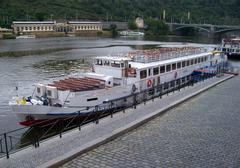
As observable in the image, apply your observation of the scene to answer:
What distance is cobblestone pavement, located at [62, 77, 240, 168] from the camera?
12539mm

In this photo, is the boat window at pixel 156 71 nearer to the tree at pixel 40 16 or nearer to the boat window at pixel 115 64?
the boat window at pixel 115 64

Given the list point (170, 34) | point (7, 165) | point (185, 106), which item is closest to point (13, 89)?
point (185, 106)

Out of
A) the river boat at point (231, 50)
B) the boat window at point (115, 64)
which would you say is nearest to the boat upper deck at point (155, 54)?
the boat window at point (115, 64)

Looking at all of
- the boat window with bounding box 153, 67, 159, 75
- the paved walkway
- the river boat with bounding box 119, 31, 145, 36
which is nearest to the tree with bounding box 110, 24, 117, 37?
the river boat with bounding box 119, 31, 145, 36

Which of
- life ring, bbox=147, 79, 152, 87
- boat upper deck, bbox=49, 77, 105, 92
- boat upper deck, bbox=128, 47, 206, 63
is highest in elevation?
boat upper deck, bbox=128, 47, 206, 63

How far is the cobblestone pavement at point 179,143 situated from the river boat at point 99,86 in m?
4.40

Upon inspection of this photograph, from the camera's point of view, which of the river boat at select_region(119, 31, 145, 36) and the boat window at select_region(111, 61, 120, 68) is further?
the river boat at select_region(119, 31, 145, 36)

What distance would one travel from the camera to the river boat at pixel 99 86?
21.6 metres

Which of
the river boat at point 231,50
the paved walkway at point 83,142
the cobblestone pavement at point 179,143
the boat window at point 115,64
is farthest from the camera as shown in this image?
the river boat at point 231,50

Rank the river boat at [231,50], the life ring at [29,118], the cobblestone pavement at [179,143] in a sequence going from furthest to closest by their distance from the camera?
the river boat at [231,50], the life ring at [29,118], the cobblestone pavement at [179,143]

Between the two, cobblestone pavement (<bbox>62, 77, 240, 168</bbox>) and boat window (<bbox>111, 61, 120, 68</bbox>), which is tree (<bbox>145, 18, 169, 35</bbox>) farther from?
cobblestone pavement (<bbox>62, 77, 240, 168</bbox>)

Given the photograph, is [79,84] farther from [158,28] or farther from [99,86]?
[158,28]

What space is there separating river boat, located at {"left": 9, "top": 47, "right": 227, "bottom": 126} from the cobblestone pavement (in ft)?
14.4

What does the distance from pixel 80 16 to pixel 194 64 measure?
153987mm
